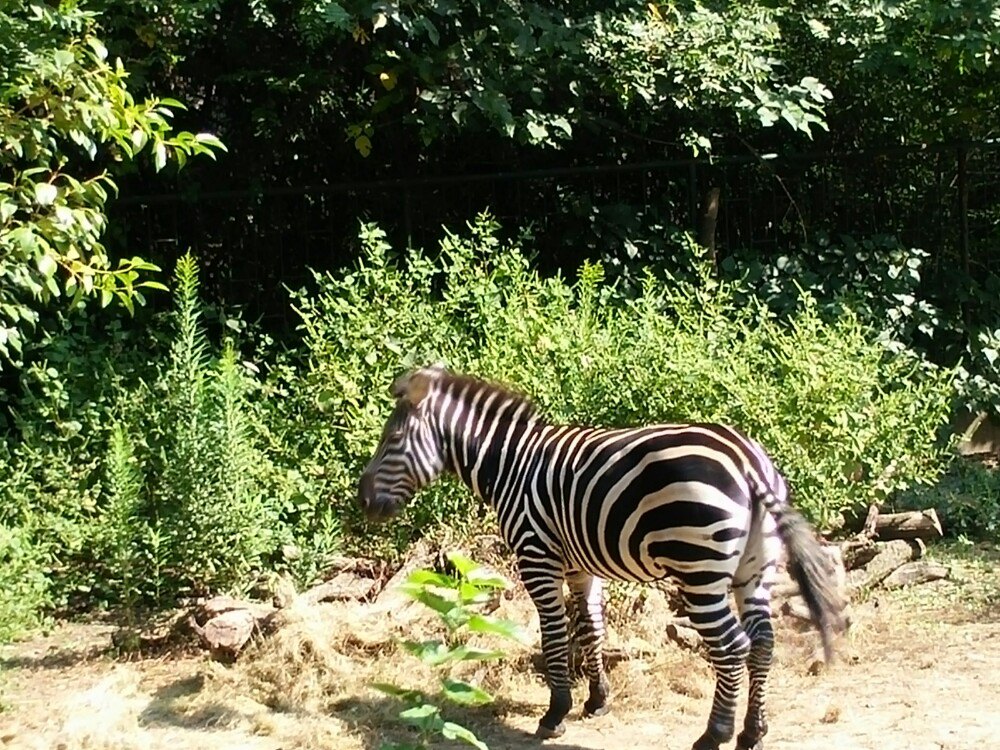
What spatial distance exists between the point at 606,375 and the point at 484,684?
2202 millimetres

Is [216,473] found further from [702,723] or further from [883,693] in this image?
[883,693]

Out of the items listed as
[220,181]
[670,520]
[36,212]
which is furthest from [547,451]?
[220,181]

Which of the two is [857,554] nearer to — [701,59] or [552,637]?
[552,637]

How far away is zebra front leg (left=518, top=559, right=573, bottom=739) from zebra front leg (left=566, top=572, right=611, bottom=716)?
0.14 metres

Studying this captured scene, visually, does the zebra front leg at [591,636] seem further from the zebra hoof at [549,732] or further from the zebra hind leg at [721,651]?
the zebra hind leg at [721,651]

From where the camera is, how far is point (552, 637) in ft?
18.3

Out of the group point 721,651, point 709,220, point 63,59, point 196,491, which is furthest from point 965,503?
point 63,59

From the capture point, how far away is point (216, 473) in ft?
22.7

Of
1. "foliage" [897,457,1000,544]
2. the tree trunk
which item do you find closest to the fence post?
the tree trunk

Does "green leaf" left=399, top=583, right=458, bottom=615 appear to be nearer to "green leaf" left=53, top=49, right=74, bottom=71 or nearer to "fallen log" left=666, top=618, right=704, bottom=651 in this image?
"fallen log" left=666, top=618, right=704, bottom=651

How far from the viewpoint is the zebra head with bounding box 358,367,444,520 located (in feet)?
19.3

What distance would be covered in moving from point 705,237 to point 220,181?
4021 millimetres

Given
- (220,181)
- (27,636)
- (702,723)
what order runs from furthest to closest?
1. (220,181)
2. (27,636)
3. (702,723)

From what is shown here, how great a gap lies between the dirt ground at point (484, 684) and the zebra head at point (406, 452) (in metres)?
0.73
